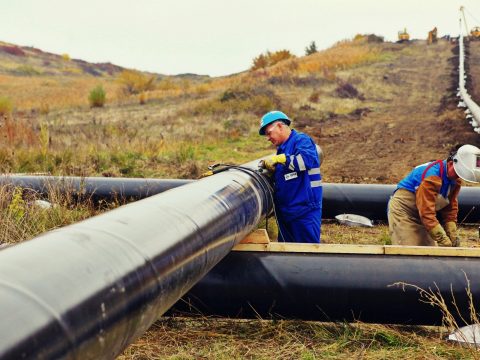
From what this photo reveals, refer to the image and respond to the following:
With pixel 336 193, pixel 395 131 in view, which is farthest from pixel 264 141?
pixel 336 193

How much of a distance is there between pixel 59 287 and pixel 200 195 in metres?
1.58

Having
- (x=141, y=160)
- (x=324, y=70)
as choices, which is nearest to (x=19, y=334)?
(x=141, y=160)

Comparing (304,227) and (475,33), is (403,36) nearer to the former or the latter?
(475,33)

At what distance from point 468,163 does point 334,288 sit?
1.87 metres

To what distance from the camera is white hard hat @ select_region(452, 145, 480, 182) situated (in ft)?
15.2

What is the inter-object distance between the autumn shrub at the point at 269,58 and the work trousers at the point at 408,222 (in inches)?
1307

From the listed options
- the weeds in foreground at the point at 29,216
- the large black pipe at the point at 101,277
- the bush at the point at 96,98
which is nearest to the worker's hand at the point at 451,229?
the large black pipe at the point at 101,277

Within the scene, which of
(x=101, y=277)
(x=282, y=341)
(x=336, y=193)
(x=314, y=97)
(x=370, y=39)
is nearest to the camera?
(x=101, y=277)

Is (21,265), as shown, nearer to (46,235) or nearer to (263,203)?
(46,235)

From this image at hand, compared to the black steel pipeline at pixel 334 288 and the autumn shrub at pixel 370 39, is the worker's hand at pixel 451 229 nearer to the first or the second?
the black steel pipeline at pixel 334 288

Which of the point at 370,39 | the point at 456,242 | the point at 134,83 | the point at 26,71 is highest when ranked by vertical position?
the point at 370,39

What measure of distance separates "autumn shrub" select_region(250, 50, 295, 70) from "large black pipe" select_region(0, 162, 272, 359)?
35.9 m

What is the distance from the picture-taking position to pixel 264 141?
1332 centimetres

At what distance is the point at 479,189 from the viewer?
6930 millimetres
